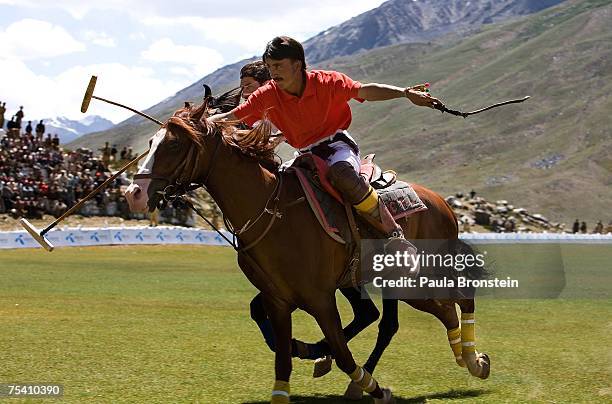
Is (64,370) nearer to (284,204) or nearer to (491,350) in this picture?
(284,204)

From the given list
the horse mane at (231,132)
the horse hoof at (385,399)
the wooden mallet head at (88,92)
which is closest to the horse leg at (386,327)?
the horse hoof at (385,399)

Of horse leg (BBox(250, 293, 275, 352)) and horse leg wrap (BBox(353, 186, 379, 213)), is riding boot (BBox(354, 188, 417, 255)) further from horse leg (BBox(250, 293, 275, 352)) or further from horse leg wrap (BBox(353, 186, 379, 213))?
horse leg (BBox(250, 293, 275, 352))

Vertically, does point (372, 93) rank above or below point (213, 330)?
above

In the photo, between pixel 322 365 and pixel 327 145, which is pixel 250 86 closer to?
pixel 327 145

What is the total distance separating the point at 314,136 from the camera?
8.68 m

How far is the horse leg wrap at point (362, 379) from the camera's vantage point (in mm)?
8234

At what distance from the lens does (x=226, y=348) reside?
1294 cm

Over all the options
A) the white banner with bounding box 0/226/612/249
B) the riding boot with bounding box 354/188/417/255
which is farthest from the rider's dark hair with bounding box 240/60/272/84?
the white banner with bounding box 0/226/612/249

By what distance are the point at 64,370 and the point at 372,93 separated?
5.15 metres

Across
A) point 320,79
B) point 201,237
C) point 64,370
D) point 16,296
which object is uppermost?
point 320,79

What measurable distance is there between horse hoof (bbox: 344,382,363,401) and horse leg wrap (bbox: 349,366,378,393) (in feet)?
2.66

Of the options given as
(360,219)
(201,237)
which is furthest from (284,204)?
(201,237)

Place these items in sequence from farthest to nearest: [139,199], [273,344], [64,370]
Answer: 1. [64,370]
2. [273,344]
3. [139,199]

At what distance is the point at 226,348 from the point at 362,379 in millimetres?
4983
